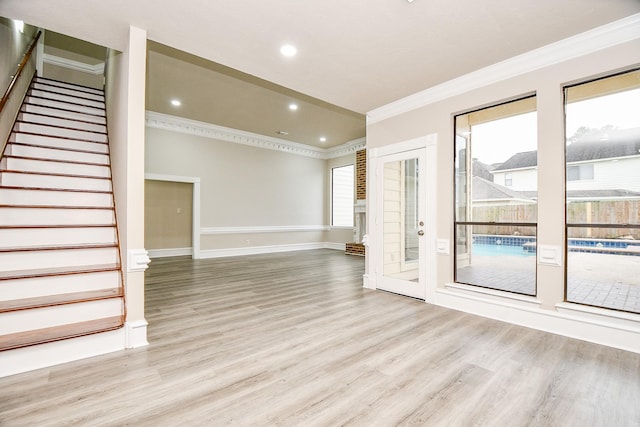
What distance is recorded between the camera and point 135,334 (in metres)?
2.47

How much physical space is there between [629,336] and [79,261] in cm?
514

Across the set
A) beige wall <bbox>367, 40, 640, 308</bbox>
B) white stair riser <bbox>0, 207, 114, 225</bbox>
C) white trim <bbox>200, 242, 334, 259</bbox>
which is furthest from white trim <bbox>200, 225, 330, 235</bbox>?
beige wall <bbox>367, 40, 640, 308</bbox>

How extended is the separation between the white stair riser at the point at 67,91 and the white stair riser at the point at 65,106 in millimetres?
371

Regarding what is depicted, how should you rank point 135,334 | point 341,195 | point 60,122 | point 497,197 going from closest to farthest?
1. point 135,334
2. point 497,197
3. point 60,122
4. point 341,195

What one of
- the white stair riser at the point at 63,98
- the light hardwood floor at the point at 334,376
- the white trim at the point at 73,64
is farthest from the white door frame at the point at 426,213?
the white trim at the point at 73,64

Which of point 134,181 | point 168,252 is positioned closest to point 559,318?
point 134,181

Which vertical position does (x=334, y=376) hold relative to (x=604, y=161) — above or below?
below

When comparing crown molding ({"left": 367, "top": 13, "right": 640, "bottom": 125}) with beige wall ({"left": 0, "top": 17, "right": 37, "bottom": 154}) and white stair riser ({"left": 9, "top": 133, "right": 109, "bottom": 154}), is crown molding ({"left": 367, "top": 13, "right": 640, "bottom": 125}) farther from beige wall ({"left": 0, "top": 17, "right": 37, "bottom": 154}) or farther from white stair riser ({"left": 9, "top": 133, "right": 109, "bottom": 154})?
beige wall ({"left": 0, "top": 17, "right": 37, "bottom": 154})

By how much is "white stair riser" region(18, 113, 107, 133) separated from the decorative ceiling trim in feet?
6.45

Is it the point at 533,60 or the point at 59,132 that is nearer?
the point at 533,60

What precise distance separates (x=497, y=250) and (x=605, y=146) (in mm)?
1445

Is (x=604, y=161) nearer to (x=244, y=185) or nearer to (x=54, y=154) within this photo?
(x=54, y=154)

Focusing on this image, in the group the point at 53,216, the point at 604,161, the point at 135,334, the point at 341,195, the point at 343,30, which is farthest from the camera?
the point at 341,195

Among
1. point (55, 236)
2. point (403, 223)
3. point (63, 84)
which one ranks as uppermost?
point (63, 84)
